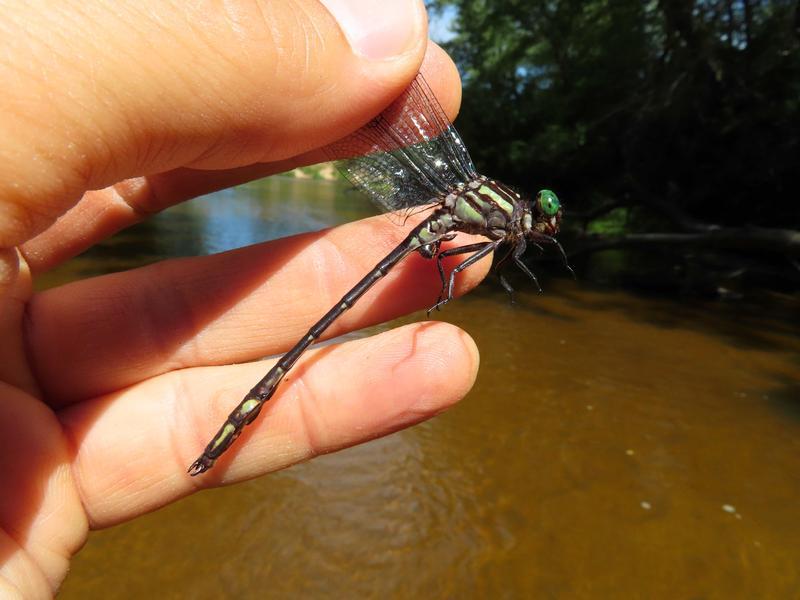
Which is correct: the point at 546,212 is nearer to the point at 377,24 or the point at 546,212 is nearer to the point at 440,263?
the point at 440,263

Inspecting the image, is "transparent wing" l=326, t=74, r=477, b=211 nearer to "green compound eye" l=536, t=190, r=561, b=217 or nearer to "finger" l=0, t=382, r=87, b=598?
"green compound eye" l=536, t=190, r=561, b=217

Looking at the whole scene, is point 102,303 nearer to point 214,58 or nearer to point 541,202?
point 214,58

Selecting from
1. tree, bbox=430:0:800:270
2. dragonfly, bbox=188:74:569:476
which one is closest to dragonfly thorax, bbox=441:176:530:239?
dragonfly, bbox=188:74:569:476

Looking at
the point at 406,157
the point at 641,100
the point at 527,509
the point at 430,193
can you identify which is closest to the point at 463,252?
the point at 430,193

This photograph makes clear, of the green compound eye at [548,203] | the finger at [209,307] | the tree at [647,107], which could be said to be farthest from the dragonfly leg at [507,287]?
the tree at [647,107]

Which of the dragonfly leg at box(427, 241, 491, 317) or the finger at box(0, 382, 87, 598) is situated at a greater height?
the dragonfly leg at box(427, 241, 491, 317)
